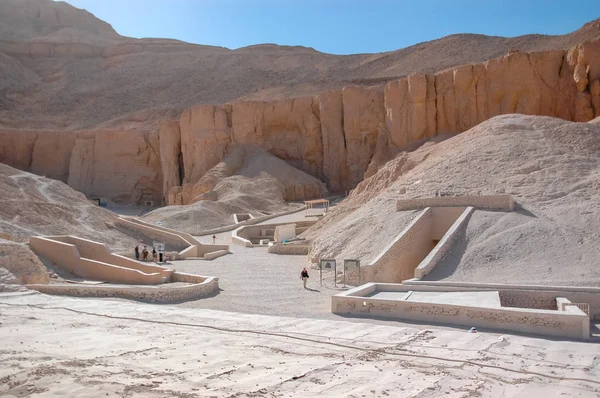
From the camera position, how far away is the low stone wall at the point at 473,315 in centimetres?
966

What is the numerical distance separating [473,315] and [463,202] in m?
8.33

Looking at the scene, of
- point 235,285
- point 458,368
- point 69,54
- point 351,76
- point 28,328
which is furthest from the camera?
point 69,54

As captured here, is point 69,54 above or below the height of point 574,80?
above

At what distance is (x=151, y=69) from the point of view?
272 feet

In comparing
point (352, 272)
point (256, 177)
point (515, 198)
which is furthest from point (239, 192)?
point (352, 272)

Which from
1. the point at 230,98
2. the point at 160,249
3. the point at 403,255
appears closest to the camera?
the point at 403,255

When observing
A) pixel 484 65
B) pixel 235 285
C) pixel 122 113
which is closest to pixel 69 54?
pixel 122 113

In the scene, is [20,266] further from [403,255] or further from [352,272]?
[403,255]

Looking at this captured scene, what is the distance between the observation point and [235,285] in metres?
16.9

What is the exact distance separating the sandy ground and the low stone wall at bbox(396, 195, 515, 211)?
8.78 metres

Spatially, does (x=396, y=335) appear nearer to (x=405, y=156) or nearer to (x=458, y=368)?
(x=458, y=368)

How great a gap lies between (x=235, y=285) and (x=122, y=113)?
187 feet

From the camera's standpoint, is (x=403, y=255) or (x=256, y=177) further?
(x=256, y=177)

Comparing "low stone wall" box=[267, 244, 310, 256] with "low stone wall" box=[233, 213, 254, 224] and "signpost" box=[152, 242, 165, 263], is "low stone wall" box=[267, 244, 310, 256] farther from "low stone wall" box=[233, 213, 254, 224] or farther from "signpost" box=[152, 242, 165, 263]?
"low stone wall" box=[233, 213, 254, 224]
